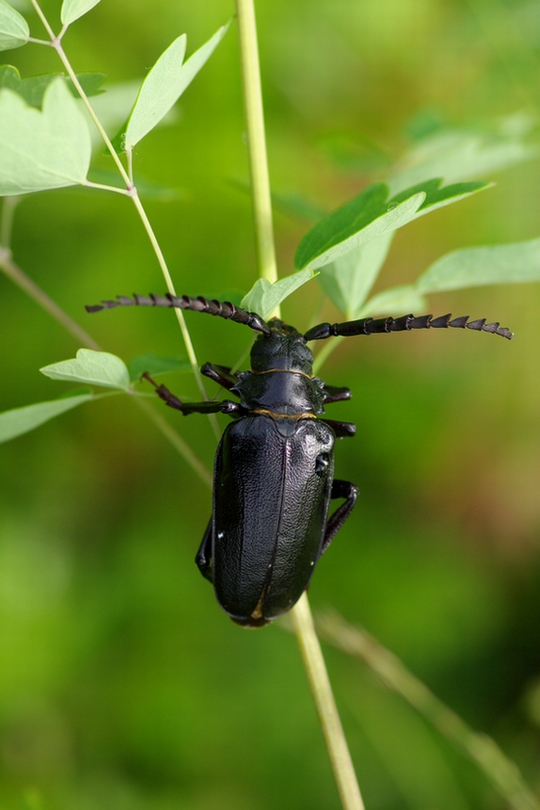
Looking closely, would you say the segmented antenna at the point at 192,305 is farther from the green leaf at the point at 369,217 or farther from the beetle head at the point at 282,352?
the green leaf at the point at 369,217

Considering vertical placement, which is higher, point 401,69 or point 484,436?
point 401,69

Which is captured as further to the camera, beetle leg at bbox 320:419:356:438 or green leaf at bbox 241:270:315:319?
beetle leg at bbox 320:419:356:438

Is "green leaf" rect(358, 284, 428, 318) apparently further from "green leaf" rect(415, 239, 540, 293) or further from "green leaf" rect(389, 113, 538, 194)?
"green leaf" rect(389, 113, 538, 194)

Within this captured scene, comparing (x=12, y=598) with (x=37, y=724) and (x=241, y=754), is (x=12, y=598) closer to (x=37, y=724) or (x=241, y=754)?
(x=37, y=724)

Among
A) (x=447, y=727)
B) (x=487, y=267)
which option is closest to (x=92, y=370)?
(x=487, y=267)

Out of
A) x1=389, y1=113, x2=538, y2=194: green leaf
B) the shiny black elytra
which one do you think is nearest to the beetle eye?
the shiny black elytra

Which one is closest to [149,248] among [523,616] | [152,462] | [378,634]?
[152,462]

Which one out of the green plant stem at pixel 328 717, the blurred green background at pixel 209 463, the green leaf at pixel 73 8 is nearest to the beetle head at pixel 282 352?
the green plant stem at pixel 328 717
